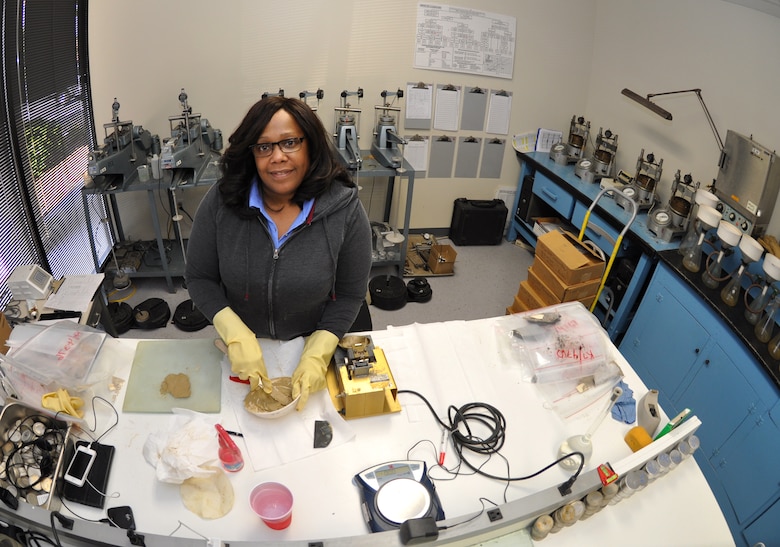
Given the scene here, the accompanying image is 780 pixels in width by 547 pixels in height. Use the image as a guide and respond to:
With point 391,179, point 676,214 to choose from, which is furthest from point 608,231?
point 391,179

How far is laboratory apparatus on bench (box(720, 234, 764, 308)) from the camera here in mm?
2141

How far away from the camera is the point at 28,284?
204cm

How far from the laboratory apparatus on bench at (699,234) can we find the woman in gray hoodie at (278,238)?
191 cm

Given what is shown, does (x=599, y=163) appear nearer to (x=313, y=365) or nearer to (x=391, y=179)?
(x=391, y=179)

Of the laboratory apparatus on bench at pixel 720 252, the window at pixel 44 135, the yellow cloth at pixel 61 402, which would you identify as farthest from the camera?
the window at pixel 44 135

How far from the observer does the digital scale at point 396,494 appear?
3.63ft

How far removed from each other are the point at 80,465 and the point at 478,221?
11.2 feet

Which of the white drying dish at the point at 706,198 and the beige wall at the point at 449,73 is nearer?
the white drying dish at the point at 706,198

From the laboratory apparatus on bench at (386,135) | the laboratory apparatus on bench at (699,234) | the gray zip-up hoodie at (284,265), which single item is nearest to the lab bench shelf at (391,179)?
the laboratory apparatus on bench at (386,135)

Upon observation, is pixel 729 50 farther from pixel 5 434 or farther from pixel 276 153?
pixel 5 434

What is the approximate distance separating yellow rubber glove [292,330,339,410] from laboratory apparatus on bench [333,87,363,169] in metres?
1.92

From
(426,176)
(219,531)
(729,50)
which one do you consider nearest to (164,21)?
(426,176)

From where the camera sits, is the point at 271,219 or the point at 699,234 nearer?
the point at 271,219

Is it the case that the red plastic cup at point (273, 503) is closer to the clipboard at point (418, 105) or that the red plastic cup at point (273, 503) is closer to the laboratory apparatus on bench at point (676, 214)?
the laboratory apparatus on bench at point (676, 214)
